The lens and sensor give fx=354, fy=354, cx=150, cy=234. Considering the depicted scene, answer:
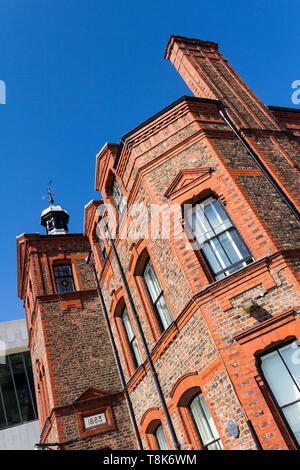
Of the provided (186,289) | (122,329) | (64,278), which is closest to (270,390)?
(186,289)

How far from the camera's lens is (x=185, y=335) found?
8375 mm

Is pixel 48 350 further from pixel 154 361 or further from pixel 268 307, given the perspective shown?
pixel 268 307

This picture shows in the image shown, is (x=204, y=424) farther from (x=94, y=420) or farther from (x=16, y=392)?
(x=16, y=392)

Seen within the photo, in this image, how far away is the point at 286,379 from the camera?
6.70 metres

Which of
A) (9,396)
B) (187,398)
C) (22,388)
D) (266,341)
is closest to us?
(266,341)

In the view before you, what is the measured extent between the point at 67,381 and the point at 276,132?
35.5 feet

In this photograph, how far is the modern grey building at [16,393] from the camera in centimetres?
1897

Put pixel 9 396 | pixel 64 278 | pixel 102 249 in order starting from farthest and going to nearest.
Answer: pixel 9 396 → pixel 64 278 → pixel 102 249

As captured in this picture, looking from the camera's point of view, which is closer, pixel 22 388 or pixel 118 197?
pixel 118 197

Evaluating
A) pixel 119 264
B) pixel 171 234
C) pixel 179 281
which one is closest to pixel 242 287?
pixel 179 281

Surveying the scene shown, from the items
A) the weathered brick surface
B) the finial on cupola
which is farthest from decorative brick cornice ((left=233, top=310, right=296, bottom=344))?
the finial on cupola

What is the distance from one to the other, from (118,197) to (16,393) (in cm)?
1453

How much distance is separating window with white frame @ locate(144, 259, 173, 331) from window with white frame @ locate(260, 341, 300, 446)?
123 inches

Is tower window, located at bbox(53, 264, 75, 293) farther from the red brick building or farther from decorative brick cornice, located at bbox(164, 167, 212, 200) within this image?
decorative brick cornice, located at bbox(164, 167, 212, 200)
